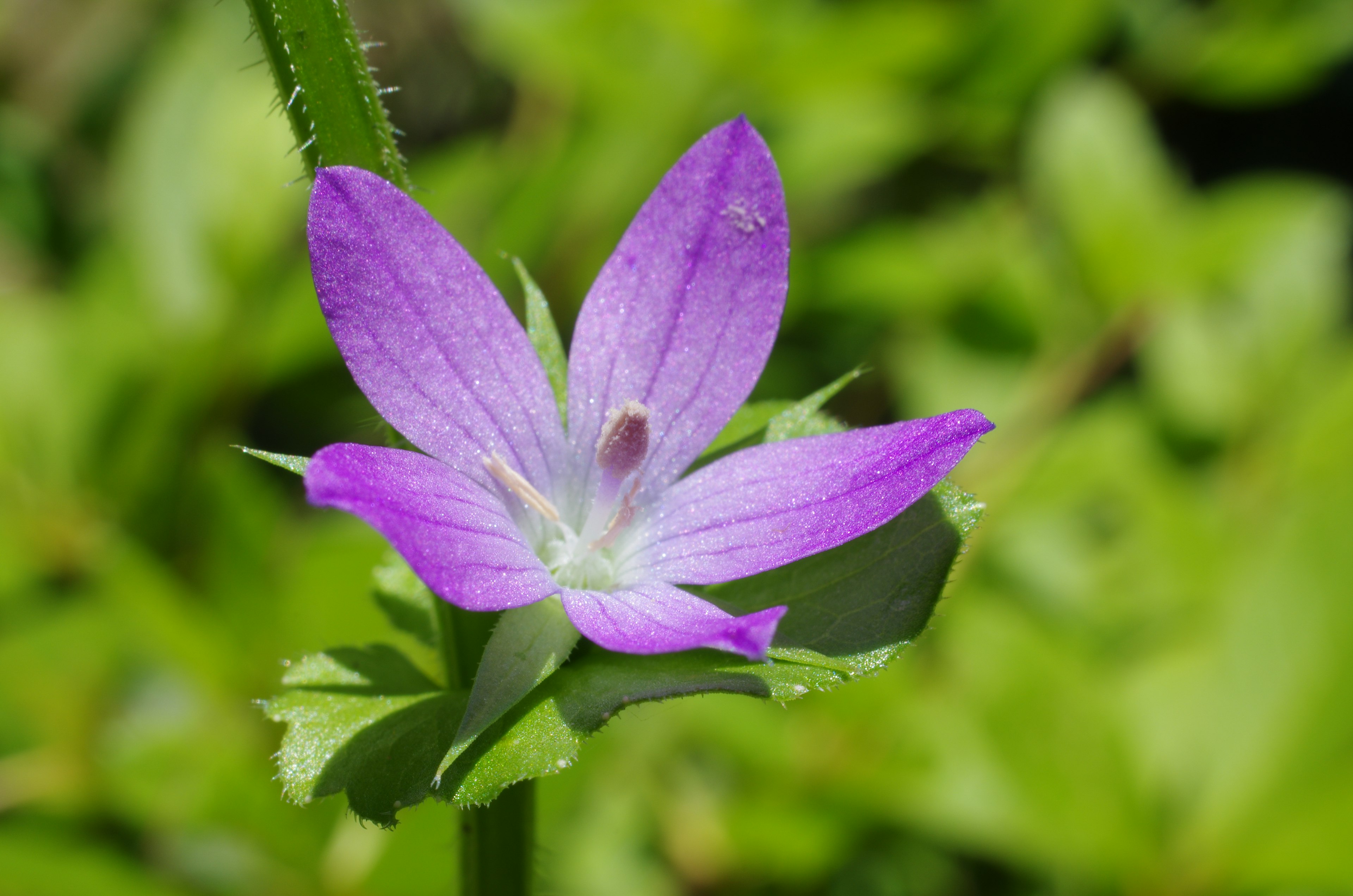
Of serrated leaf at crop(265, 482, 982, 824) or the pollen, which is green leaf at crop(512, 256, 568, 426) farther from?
serrated leaf at crop(265, 482, 982, 824)

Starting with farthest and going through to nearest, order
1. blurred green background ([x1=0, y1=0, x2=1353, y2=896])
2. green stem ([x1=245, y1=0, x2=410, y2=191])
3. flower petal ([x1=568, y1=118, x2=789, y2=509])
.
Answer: blurred green background ([x1=0, y1=0, x2=1353, y2=896]) < flower petal ([x1=568, y1=118, x2=789, y2=509]) < green stem ([x1=245, y1=0, x2=410, y2=191])

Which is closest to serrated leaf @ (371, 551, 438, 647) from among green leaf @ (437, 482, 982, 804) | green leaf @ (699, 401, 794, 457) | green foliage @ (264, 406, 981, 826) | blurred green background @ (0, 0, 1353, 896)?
green foliage @ (264, 406, 981, 826)

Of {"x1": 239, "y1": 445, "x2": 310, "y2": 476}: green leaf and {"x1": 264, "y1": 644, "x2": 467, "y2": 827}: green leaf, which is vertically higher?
{"x1": 239, "y1": 445, "x2": 310, "y2": 476}: green leaf

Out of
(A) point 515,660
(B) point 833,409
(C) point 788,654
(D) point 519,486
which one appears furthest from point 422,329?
(B) point 833,409

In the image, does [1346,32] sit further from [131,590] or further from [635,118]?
[131,590]

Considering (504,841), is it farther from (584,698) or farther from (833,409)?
(833,409)

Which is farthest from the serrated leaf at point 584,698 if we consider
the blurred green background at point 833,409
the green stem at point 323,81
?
the blurred green background at point 833,409

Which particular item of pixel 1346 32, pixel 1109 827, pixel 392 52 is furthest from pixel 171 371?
pixel 1346 32
